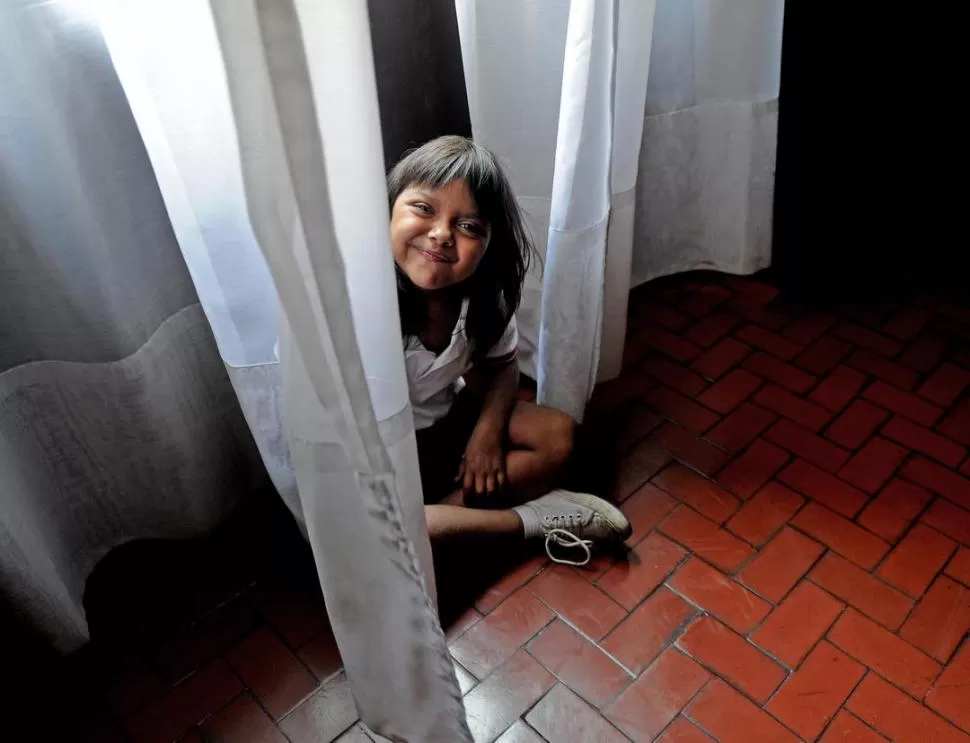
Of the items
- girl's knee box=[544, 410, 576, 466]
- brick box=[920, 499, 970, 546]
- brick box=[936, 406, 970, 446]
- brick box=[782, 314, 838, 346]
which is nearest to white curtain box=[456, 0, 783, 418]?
girl's knee box=[544, 410, 576, 466]

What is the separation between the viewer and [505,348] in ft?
4.30

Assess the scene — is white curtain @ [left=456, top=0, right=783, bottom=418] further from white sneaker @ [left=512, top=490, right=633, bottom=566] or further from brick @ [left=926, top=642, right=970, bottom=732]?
brick @ [left=926, top=642, right=970, bottom=732]

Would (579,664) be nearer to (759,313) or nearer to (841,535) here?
(841,535)

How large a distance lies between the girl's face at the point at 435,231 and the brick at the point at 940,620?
2.77ft

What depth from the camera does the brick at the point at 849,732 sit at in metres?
1.06

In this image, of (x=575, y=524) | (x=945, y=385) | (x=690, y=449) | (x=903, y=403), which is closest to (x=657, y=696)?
(x=575, y=524)

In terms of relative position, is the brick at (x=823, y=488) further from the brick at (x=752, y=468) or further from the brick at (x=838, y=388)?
the brick at (x=838, y=388)

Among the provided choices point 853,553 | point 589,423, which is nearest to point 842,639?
point 853,553

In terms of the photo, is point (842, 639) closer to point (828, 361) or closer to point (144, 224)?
point (828, 361)

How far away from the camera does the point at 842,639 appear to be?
3.85 feet

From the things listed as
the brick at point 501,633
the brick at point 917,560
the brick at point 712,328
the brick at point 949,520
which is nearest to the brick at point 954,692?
the brick at point 917,560

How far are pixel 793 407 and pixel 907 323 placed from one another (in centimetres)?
39

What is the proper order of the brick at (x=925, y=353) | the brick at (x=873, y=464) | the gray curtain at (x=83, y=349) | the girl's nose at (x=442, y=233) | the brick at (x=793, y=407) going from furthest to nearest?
1. the brick at (x=925, y=353)
2. the brick at (x=793, y=407)
3. the brick at (x=873, y=464)
4. the girl's nose at (x=442, y=233)
5. the gray curtain at (x=83, y=349)

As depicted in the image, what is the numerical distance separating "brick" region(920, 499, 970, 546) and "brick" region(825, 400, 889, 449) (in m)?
0.17
